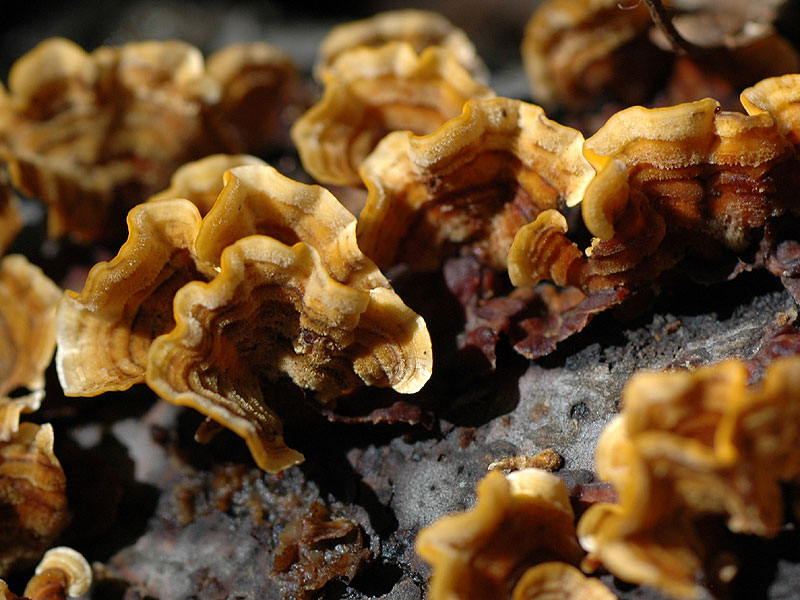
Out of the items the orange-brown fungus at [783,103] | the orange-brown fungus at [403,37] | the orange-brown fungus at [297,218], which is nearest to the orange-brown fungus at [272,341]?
the orange-brown fungus at [297,218]

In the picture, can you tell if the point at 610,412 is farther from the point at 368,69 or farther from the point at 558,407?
the point at 368,69

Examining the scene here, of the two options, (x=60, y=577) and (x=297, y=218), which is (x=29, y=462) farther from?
(x=297, y=218)

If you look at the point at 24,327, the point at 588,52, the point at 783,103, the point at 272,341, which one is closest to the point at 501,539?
the point at 272,341

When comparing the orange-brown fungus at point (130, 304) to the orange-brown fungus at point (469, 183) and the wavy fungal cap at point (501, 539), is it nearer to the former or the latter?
the orange-brown fungus at point (469, 183)

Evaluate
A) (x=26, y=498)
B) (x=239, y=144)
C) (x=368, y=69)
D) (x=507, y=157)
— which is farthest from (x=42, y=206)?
(x=507, y=157)

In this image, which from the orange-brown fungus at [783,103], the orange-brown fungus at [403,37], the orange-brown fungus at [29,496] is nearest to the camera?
the orange-brown fungus at [783,103]
